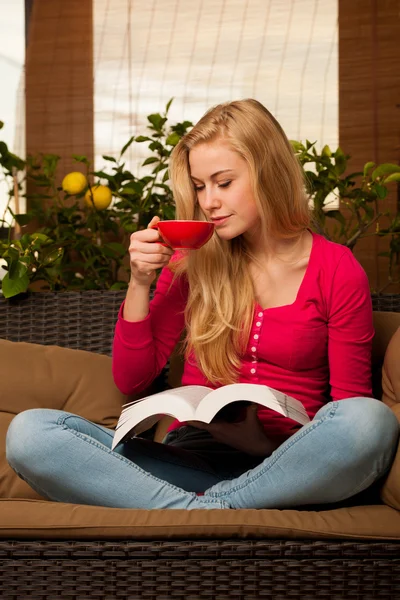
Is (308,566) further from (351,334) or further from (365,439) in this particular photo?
(351,334)

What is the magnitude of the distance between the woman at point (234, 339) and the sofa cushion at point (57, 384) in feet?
0.64

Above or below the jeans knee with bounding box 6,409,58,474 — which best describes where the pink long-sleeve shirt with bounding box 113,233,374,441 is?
above

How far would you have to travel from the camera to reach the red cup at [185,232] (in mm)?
1728

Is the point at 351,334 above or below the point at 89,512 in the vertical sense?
above

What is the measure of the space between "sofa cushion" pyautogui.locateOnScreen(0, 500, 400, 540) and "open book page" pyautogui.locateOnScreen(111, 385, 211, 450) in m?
0.17

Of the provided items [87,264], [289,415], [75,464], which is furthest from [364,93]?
[75,464]

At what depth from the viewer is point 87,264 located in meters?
2.75

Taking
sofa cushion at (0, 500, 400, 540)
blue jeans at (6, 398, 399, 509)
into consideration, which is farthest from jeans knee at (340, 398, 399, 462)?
sofa cushion at (0, 500, 400, 540)

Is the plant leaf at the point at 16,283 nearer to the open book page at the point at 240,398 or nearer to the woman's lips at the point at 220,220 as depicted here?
the woman's lips at the point at 220,220

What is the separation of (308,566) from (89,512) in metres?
0.40

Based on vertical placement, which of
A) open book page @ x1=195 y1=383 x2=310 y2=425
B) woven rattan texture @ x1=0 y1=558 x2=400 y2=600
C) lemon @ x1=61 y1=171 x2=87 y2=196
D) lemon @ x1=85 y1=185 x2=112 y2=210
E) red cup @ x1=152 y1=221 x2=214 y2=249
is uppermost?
lemon @ x1=61 y1=171 x2=87 y2=196

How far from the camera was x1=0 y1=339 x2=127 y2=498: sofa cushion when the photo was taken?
2.18 metres

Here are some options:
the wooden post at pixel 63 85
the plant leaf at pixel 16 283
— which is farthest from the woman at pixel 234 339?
the wooden post at pixel 63 85

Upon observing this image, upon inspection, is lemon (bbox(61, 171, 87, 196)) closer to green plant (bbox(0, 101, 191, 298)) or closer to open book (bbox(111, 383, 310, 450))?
green plant (bbox(0, 101, 191, 298))
